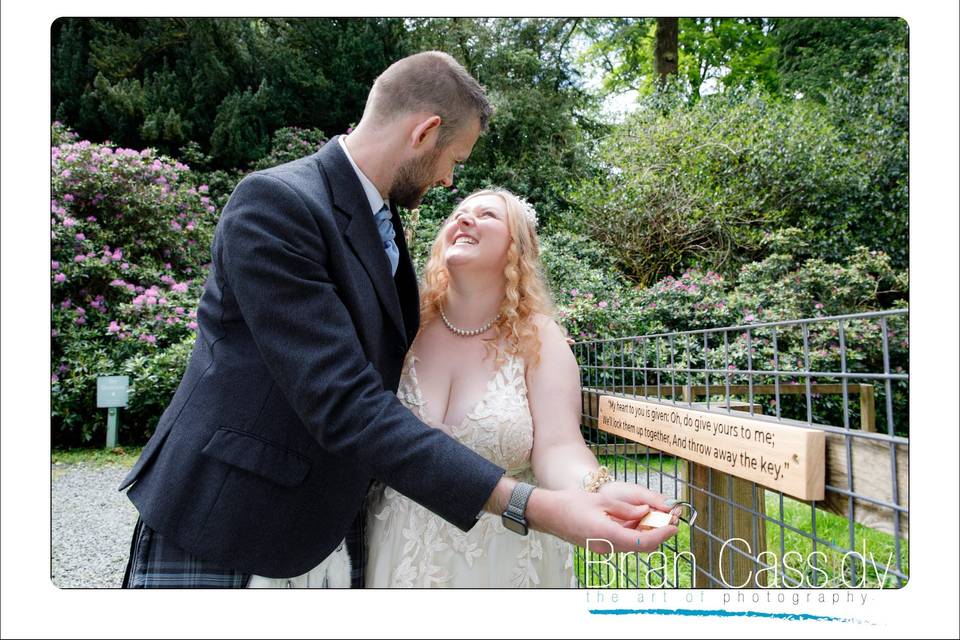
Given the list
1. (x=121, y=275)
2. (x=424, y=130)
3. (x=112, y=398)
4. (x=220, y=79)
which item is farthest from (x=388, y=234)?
(x=220, y=79)

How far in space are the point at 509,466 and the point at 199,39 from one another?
5.63m

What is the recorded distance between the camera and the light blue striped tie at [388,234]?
1.24 meters

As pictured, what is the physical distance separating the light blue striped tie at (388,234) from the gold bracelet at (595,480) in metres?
0.57

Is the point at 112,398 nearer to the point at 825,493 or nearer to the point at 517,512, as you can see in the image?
the point at 517,512

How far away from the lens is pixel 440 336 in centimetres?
161

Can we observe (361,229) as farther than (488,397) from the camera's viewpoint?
No

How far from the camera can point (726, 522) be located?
1.24 metres

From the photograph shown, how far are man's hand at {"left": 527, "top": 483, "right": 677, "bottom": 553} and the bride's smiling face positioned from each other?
0.78 metres

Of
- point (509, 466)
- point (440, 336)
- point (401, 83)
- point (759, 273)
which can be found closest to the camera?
point (401, 83)

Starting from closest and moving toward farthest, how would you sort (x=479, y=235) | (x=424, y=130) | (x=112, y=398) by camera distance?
(x=424, y=130) < (x=479, y=235) < (x=112, y=398)

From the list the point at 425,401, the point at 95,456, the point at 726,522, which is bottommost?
the point at 95,456

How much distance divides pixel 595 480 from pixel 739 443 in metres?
0.33
